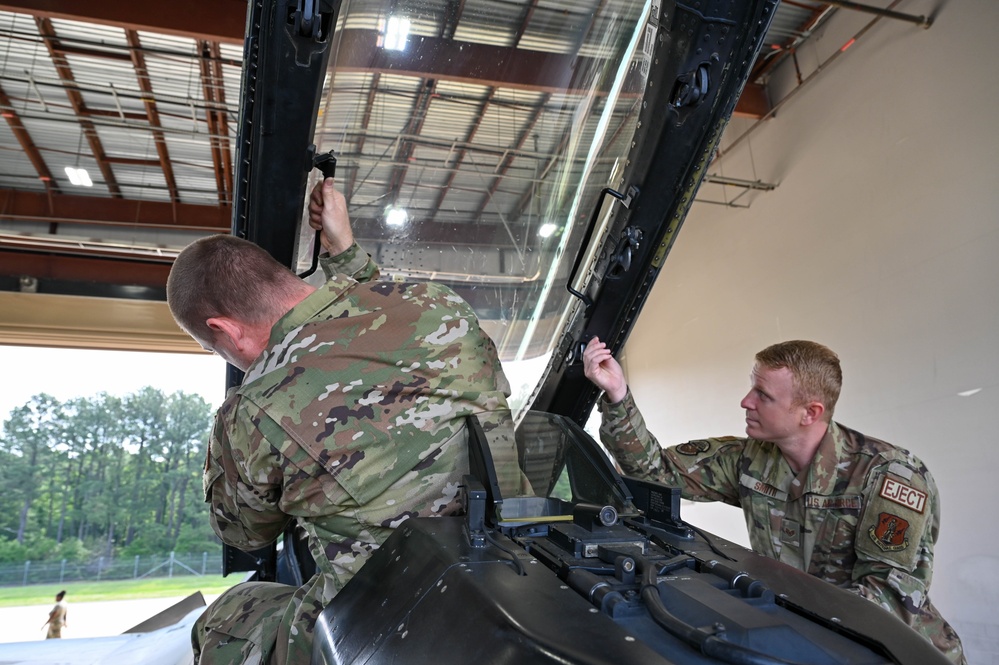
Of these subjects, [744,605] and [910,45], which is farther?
[910,45]

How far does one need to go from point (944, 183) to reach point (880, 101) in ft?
4.15

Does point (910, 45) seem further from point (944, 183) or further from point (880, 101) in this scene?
point (944, 183)

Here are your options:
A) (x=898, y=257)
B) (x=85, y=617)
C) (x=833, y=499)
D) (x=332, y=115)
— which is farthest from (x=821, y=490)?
(x=85, y=617)

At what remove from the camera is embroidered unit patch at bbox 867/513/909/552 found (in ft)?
6.38

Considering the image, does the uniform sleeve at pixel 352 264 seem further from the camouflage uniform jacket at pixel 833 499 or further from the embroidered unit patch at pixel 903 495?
the embroidered unit patch at pixel 903 495

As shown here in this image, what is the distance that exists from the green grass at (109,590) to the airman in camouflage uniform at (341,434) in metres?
10.2

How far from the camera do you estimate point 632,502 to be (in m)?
1.25

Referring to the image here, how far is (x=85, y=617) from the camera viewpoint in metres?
9.96

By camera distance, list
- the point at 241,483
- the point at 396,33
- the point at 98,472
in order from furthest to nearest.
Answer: the point at 98,472 → the point at 396,33 → the point at 241,483

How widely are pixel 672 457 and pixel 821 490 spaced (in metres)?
0.48

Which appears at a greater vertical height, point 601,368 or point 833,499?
point 601,368

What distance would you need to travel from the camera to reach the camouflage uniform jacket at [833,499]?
6.31 feet

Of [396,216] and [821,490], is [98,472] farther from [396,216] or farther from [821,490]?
[821,490]

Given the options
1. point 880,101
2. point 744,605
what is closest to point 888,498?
point 744,605
